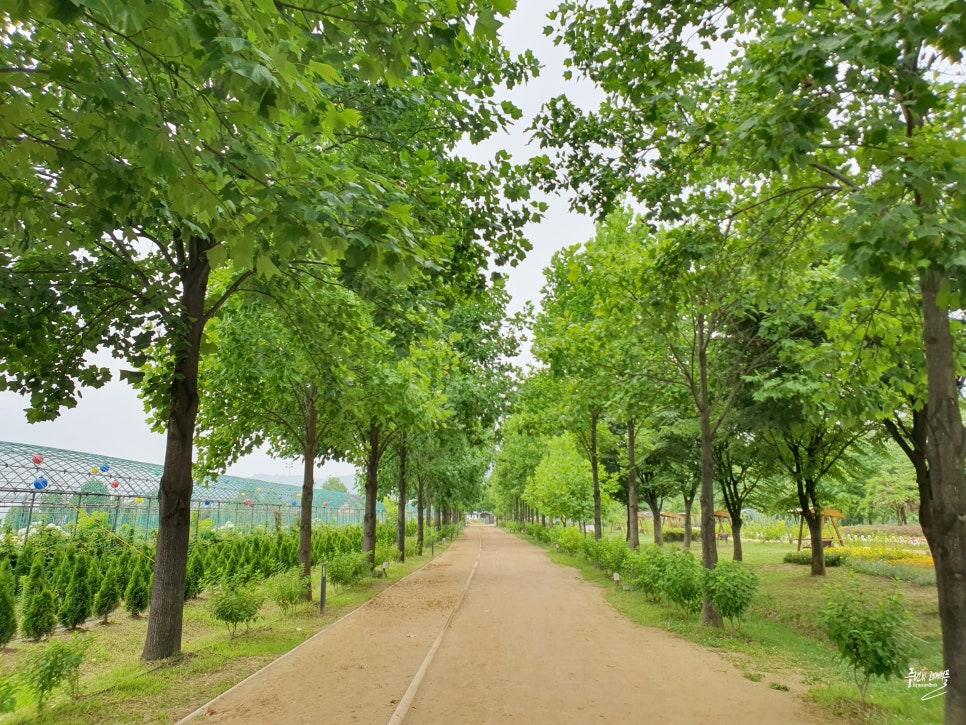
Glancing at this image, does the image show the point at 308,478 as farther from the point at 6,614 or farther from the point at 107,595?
the point at 6,614

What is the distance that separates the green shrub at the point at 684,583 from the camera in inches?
401

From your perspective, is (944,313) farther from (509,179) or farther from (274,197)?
(274,197)

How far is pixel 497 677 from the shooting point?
23.0 feet

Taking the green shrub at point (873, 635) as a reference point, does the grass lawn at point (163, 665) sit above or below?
below

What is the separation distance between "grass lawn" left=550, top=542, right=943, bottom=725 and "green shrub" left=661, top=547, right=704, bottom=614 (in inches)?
13.3

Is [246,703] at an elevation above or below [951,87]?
below

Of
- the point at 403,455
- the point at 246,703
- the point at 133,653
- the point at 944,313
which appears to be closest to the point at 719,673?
the point at 944,313

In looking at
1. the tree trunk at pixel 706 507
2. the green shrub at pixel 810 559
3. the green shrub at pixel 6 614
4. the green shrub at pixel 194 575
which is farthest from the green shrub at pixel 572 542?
the green shrub at pixel 6 614

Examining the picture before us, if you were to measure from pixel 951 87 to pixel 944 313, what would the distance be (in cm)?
230

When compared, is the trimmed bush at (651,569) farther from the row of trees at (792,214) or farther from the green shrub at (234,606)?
the green shrub at (234,606)

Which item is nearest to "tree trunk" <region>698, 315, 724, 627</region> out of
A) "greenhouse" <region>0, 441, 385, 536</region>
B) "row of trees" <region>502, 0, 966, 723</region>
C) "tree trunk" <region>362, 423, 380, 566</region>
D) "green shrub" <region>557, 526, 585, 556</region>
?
"row of trees" <region>502, 0, 966, 723</region>

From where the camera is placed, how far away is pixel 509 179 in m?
7.54

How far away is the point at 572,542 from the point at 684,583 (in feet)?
49.3

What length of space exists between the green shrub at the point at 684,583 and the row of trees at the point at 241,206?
6262mm
